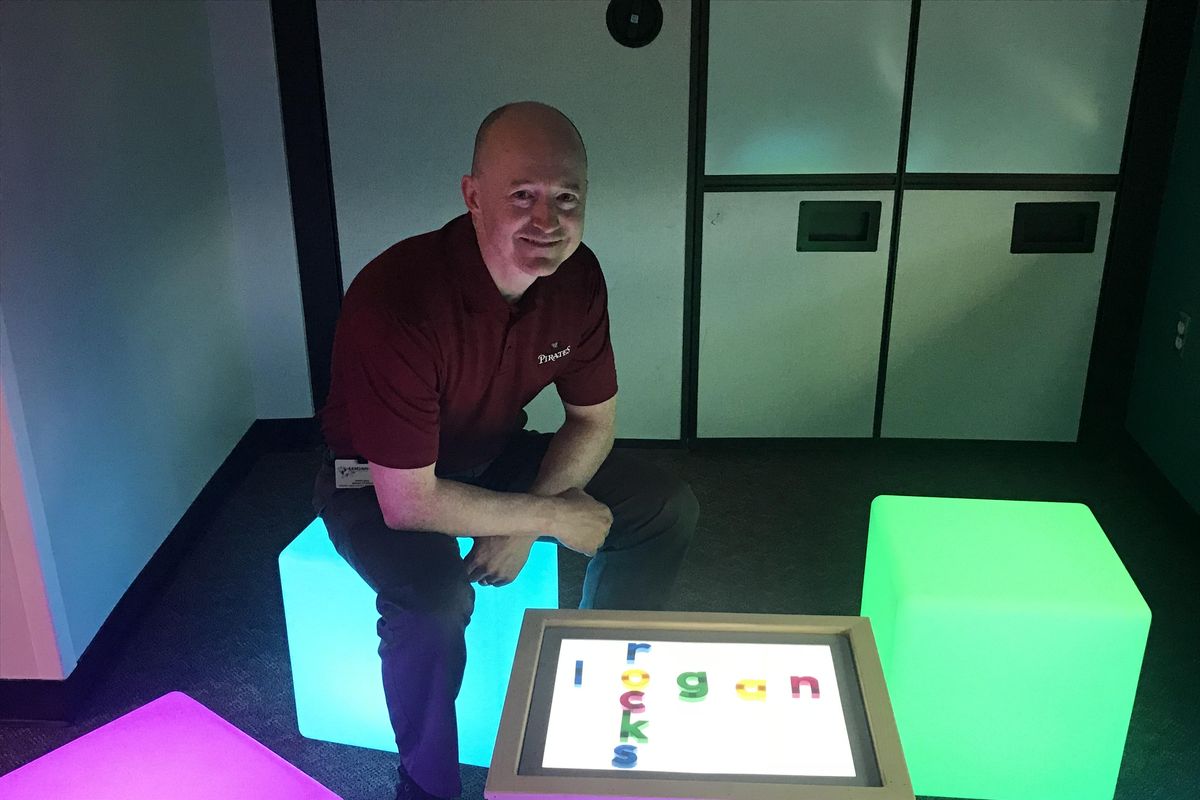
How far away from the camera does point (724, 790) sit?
1073 millimetres

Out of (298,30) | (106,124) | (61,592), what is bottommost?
(61,592)

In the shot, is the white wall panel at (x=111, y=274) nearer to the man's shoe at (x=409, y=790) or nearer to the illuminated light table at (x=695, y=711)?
the man's shoe at (x=409, y=790)

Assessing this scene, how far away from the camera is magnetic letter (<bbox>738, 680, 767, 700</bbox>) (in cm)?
122

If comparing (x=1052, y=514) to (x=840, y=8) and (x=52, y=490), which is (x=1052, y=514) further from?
(x=52, y=490)

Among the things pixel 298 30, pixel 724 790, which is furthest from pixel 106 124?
pixel 724 790

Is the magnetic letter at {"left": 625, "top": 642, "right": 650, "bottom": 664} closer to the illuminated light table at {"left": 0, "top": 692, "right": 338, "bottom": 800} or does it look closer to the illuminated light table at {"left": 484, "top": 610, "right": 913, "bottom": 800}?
the illuminated light table at {"left": 484, "top": 610, "right": 913, "bottom": 800}

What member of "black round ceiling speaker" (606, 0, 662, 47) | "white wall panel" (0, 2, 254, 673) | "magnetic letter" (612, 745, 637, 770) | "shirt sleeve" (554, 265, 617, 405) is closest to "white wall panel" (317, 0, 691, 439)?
"black round ceiling speaker" (606, 0, 662, 47)

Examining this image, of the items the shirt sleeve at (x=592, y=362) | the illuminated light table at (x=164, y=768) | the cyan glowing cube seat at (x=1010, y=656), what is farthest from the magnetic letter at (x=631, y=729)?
the shirt sleeve at (x=592, y=362)

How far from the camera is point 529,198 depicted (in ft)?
5.07

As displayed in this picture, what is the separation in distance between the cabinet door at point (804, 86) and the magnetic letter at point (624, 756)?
1937mm

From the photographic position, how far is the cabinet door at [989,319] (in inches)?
111

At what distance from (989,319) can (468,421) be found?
179 cm

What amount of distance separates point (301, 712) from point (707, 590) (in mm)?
921

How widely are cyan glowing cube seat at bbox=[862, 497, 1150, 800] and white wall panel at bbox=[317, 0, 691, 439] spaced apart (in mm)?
1338
